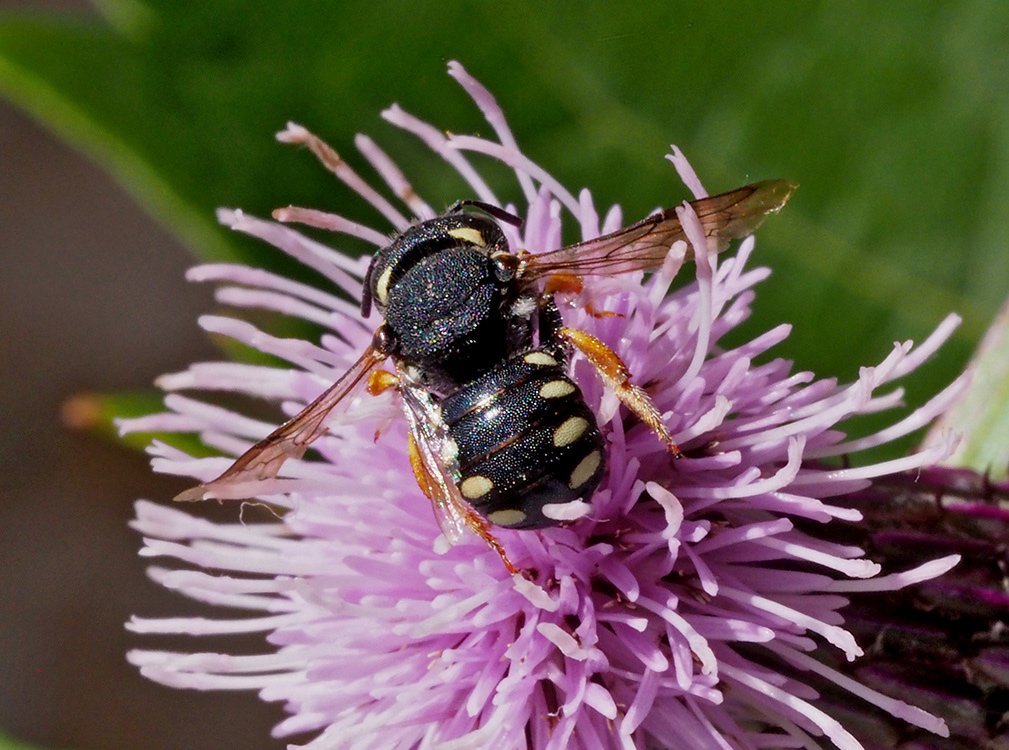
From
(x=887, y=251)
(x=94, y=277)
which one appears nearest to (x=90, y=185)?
(x=94, y=277)

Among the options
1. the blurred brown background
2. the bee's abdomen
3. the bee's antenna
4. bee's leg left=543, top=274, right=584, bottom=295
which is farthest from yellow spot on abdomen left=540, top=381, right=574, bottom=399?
the blurred brown background

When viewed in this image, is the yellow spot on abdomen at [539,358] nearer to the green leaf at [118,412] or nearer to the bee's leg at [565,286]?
the bee's leg at [565,286]

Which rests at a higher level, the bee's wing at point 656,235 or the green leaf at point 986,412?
the bee's wing at point 656,235

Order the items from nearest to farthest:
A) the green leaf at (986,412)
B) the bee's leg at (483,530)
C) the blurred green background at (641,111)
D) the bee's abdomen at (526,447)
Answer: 1. the bee's abdomen at (526,447)
2. the bee's leg at (483,530)
3. the green leaf at (986,412)
4. the blurred green background at (641,111)

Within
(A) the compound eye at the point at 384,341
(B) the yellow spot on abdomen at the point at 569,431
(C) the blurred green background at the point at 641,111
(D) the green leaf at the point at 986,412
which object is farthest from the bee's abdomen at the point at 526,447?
(C) the blurred green background at the point at 641,111

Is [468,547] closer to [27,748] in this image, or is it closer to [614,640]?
[614,640]
